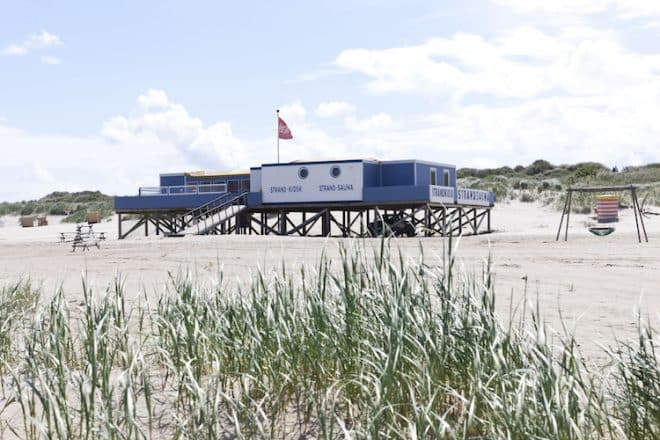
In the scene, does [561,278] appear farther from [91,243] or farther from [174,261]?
[91,243]

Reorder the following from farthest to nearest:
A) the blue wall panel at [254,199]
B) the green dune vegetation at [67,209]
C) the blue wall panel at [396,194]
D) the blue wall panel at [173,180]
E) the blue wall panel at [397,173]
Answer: the green dune vegetation at [67,209], the blue wall panel at [173,180], the blue wall panel at [254,199], the blue wall panel at [397,173], the blue wall panel at [396,194]

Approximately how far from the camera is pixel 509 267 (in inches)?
547

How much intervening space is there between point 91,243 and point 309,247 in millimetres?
7185

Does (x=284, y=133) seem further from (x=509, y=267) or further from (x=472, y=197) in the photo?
(x=509, y=267)

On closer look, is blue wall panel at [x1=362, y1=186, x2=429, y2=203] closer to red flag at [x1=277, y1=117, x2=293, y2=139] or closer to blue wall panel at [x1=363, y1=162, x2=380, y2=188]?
blue wall panel at [x1=363, y1=162, x2=380, y2=188]

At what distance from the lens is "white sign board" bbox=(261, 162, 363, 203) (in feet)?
103

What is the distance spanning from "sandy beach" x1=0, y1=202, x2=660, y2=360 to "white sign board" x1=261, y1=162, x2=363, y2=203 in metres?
6.18

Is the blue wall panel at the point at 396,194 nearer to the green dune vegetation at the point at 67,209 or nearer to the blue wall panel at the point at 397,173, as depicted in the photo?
the blue wall panel at the point at 397,173

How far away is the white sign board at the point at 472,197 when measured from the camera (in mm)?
32500

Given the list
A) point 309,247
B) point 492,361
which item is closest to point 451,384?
point 492,361

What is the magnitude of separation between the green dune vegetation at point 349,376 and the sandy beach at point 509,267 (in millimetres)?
304

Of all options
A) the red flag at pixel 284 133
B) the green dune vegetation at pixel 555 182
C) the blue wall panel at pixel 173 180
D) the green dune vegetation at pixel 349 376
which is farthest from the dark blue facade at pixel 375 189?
the green dune vegetation at pixel 349 376

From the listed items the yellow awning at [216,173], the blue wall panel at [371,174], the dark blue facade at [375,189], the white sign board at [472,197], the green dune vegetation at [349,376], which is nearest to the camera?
the green dune vegetation at [349,376]

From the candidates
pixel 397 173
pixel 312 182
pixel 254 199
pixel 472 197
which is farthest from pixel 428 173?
pixel 254 199
